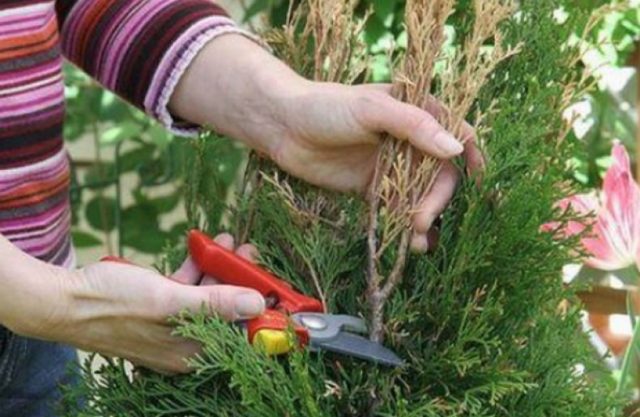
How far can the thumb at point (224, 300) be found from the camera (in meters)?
1.09

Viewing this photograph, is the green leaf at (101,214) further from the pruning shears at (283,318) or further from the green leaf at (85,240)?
the pruning shears at (283,318)

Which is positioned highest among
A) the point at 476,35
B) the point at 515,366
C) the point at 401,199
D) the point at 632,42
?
the point at 476,35

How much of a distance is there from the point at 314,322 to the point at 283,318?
24 millimetres

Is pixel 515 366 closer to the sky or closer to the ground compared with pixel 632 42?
closer to the sky

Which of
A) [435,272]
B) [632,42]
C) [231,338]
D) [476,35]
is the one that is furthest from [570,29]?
[632,42]

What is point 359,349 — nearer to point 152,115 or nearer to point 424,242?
point 424,242

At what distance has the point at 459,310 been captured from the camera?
111 cm

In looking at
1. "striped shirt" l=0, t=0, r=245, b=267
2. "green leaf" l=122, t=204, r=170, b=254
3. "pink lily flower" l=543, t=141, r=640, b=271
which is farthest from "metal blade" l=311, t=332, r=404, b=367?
"green leaf" l=122, t=204, r=170, b=254

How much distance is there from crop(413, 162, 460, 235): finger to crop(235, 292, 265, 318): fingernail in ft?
0.45

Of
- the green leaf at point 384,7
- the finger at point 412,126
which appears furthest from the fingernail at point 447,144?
the green leaf at point 384,7

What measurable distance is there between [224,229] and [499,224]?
31cm

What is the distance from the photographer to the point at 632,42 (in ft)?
7.61

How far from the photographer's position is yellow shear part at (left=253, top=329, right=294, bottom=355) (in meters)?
1.09

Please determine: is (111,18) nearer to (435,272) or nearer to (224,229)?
(224,229)
